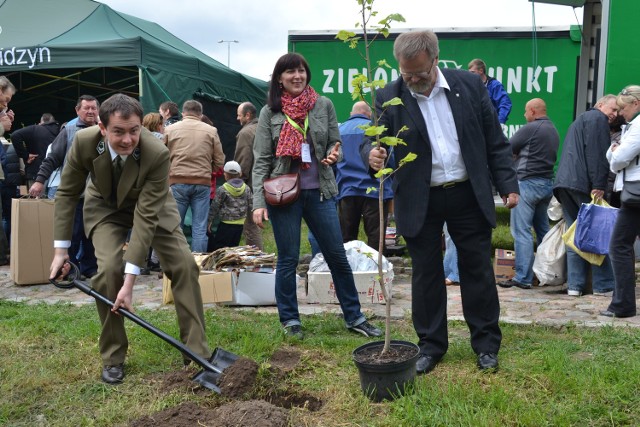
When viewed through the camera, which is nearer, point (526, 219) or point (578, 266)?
point (578, 266)

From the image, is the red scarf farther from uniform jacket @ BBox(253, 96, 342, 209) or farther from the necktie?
the necktie

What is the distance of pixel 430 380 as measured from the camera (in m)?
3.79

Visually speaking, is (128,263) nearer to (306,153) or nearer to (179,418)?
(179,418)

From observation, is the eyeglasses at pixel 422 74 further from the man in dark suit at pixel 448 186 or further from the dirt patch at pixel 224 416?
the dirt patch at pixel 224 416

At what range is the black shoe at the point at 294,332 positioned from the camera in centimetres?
488

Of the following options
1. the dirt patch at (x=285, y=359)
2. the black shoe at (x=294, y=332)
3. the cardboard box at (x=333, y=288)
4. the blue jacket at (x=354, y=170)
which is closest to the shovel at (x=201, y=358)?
the dirt patch at (x=285, y=359)

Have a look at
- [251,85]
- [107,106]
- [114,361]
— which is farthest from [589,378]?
[251,85]

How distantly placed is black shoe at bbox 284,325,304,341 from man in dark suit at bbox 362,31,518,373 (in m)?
1.05

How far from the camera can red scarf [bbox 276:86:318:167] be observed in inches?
186

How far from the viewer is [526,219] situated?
24.1 ft

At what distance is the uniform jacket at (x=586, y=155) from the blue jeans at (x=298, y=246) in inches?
115

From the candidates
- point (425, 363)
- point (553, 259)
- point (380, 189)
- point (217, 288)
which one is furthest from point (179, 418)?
point (553, 259)

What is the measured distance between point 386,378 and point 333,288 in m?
2.86

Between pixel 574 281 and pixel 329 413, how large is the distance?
4176 mm
